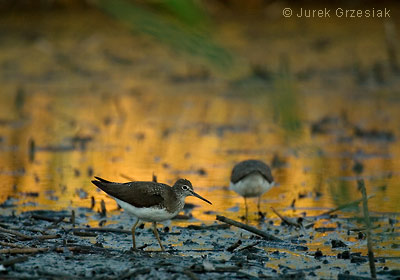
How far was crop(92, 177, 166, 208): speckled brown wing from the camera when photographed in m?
6.18

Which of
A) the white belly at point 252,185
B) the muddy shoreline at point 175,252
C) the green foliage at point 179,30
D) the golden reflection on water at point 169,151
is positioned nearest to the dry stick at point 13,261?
the muddy shoreline at point 175,252

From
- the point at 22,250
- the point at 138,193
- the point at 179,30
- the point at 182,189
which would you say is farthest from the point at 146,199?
the point at 179,30

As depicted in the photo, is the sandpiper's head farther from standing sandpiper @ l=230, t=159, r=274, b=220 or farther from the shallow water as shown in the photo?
standing sandpiper @ l=230, t=159, r=274, b=220

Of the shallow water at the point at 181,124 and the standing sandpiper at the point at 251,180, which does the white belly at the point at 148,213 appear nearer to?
the shallow water at the point at 181,124

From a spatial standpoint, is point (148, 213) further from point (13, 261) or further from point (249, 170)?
point (249, 170)

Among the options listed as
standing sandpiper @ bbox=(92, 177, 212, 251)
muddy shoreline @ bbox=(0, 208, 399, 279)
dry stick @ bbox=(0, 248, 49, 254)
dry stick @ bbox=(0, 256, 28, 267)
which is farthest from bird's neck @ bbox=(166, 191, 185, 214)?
dry stick @ bbox=(0, 256, 28, 267)

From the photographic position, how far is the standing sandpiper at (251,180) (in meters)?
8.29

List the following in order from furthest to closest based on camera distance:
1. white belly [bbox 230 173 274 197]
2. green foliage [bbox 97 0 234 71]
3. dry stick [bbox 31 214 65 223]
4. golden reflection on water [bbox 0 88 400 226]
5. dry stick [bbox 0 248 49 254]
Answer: golden reflection on water [bbox 0 88 400 226], white belly [bbox 230 173 274 197], dry stick [bbox 31 214 65 223], dry stick [bbox 0 248 49 254], green foliage [bbox 97 0 234 71]

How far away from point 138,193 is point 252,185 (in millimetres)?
2308

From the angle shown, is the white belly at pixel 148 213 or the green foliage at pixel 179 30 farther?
the white belly at pixel 148 213

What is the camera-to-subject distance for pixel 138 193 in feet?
20.4

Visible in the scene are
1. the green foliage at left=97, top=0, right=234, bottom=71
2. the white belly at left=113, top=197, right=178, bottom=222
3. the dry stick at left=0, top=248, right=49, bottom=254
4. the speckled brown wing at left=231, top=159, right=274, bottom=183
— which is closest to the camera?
the green foliage at left=97, top=0, right=234, bottom=71

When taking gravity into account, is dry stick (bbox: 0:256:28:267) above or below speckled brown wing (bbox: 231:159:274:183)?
below

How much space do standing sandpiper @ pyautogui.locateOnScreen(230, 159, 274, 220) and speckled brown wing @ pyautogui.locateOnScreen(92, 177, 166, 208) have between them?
6.93 feet
